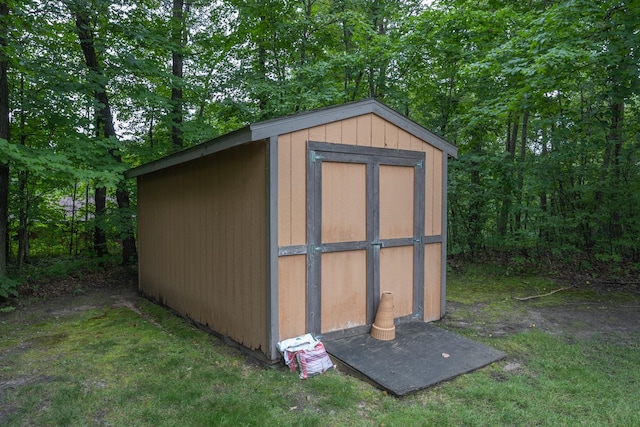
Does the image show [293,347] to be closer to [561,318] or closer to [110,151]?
[561,318]

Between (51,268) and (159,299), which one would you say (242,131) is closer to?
(159,299)

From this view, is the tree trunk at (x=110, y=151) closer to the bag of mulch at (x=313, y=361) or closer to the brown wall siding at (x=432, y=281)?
the bag of mulch at (x=313, y=361)

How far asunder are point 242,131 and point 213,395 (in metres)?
2.06

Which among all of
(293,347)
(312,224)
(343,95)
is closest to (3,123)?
(312,224)

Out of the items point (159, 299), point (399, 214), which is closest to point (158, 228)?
point (159, 299)

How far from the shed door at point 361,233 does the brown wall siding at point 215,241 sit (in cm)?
50

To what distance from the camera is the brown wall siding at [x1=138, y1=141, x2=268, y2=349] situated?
3.42m

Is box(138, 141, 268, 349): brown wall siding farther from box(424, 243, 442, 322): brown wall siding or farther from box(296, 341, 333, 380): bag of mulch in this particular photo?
box(424, 243, 442, 322): brown wall siding

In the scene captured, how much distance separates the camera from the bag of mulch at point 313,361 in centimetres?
309

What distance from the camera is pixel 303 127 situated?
3381 mm

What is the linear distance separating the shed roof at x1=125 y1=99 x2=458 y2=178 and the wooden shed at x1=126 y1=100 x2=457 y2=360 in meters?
0.01

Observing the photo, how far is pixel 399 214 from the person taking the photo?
4.14 m

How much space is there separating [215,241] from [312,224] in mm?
1266

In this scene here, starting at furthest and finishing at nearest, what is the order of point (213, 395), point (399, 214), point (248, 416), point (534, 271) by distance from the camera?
point (534, 271)
point (399, 214)
point (213, 395)
point (248, 416)
